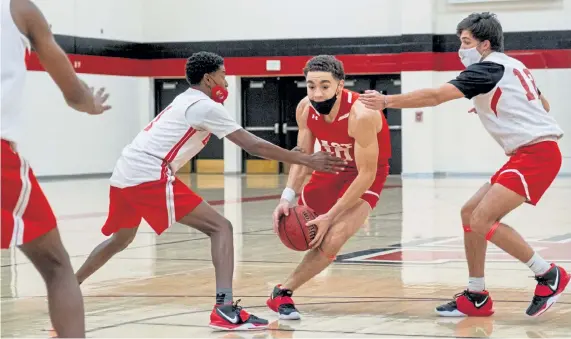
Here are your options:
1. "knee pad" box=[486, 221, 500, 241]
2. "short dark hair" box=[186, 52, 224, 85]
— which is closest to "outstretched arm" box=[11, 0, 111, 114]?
"short dark hair" box=[186, 52, 224, 85]

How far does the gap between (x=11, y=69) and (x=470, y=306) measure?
11.8ft

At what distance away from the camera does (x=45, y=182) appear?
23.0 m

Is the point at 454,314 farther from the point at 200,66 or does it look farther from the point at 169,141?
the point at 200,66

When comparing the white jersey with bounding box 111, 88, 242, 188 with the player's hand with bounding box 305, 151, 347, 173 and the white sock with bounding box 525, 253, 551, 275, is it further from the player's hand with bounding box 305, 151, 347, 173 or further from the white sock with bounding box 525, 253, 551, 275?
the white sock with bounding box 525, 253, 551, 275

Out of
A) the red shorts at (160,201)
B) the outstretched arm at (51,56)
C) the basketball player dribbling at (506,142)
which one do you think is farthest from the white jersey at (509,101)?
the outstretched arm at (51,56)

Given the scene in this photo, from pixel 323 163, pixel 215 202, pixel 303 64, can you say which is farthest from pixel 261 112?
pixel 323 163

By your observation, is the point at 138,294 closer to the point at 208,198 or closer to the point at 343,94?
the point at 343,94

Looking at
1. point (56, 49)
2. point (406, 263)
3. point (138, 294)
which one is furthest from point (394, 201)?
point (56, 49)

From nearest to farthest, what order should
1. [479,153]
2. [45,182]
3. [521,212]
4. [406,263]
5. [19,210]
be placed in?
[19,210] → [406,263] → [521,212] → [45,182] → [479,153]

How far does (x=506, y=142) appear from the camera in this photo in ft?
21.2

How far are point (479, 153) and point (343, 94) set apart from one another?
18794 mm

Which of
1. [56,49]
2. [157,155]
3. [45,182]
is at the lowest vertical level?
[45,182]

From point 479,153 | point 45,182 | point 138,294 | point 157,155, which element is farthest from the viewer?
point 479,153

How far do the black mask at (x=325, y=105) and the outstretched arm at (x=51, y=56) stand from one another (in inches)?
98.8
